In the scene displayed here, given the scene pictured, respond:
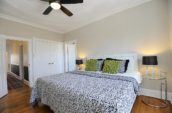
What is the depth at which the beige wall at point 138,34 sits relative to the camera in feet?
8.50

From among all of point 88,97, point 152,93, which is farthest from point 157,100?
point 88,97

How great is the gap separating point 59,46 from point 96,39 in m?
2.01

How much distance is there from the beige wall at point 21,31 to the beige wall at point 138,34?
2007mm

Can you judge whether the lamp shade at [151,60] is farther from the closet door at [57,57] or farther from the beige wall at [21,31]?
the beige wall at [21,31]

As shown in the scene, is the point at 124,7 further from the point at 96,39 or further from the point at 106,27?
the point at 96,39

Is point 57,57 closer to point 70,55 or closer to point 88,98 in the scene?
point 70,55

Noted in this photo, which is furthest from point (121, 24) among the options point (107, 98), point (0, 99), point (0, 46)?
point (0, 99)

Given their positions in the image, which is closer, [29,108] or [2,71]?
[29,108]

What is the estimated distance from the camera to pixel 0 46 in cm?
313

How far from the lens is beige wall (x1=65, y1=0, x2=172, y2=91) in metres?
2.59

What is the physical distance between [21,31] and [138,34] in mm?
3980

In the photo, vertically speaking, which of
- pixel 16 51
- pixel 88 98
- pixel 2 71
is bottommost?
pixel 88 98

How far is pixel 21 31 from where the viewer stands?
3.80m

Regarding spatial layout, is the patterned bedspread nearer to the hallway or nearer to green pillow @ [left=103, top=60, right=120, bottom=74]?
green pillow @ [left=103, top=60, right=120, bottom=74]
